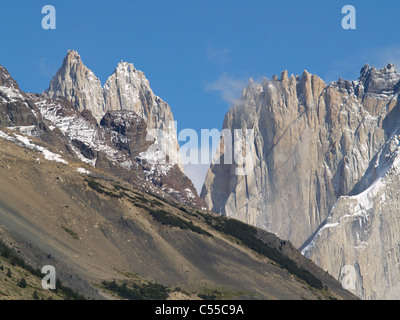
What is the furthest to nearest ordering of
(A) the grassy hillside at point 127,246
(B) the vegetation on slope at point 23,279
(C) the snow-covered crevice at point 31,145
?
(C) the snow-covered crevice at point 31,145, (A) the grassy hillside at point 127,246, (B) the vegetation on slope at point 23,279

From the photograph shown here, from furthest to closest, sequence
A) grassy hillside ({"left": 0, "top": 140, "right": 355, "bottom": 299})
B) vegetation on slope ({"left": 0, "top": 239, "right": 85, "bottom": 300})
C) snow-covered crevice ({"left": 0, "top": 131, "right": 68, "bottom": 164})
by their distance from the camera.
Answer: snow-covered crevice ({"left": 0, "top": 131, "right": 68, "bottom": 164}) < grassy hillside ({"left": 0, "top": 140, "right": 355, "bottom": 299}) < vegetation on slope ({"left": 0, "top": 239, "right": 85, "bottom": 300})

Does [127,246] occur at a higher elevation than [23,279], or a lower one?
higher

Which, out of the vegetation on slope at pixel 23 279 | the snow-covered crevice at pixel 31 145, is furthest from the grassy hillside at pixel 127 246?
the snow-covered crevice at pixel 31 145

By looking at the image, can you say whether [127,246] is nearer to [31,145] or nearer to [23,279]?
[23,279]

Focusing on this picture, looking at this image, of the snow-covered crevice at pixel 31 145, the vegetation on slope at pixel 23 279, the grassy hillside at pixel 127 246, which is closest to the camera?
the vegetation on slope at pixel 23 279

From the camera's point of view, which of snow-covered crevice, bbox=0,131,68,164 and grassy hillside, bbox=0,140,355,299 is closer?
grassy hillside, bbox=0,140,355,299

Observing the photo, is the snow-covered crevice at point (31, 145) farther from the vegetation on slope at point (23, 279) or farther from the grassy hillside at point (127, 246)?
the vegetation on slope at point (23, 279)

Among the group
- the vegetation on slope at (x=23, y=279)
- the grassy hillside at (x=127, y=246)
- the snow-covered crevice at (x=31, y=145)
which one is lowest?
the vegetation on slope at (x=23, y=279)

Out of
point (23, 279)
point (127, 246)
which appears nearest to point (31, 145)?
point (127, 246)

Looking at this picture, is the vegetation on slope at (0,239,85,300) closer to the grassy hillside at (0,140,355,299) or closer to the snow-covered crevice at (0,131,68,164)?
the grassy hillside at (0,140,355,299)

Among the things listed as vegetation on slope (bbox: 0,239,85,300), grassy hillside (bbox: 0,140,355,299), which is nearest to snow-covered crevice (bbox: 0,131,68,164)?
grassy hillside (bbox: 0,140,355,299)

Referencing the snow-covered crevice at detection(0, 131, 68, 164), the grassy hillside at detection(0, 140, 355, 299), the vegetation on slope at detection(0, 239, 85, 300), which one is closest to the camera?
the vegetation on slope at detection(0, 239, 85, 300)

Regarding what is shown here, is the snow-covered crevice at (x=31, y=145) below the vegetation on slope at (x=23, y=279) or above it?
above
